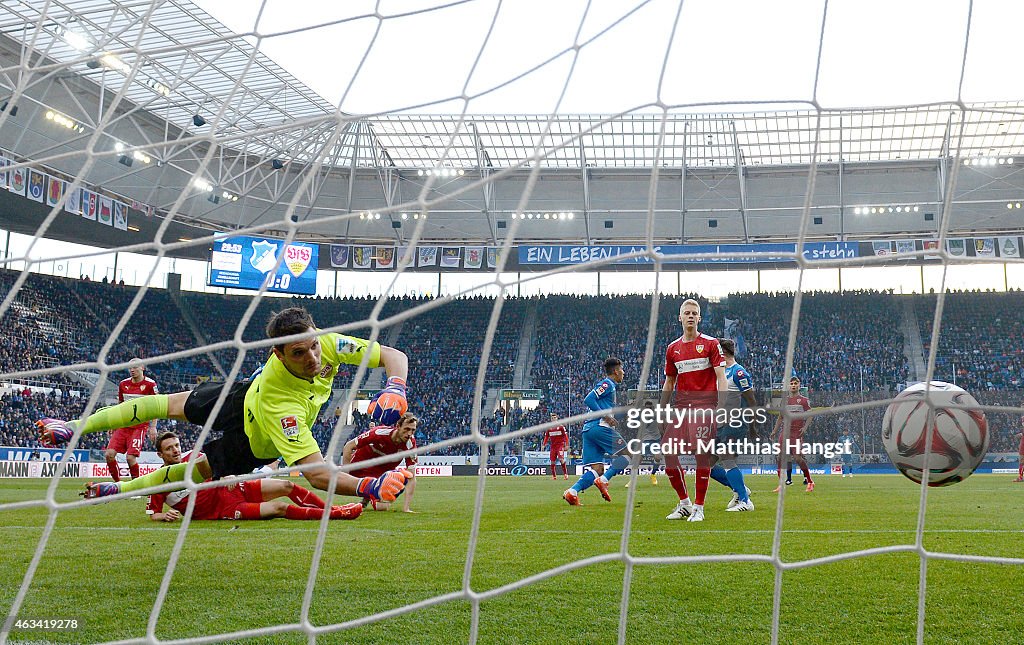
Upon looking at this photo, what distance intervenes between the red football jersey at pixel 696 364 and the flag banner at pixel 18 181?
17.7 meters

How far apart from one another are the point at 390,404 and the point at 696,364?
Answer: 9.80 feet

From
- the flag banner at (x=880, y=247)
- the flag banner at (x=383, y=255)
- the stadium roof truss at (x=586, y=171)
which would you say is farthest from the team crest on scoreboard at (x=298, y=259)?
the flag banner at (x=880, y=247)

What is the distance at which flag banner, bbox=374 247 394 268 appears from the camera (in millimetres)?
26812

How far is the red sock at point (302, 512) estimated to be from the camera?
5043 millimetres

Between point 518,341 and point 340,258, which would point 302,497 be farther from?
point 518,341

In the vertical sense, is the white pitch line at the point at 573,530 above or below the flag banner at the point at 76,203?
below

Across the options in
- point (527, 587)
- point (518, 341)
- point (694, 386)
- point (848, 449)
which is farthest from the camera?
point (518, 341)

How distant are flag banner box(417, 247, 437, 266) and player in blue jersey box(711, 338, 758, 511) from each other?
60.0 feet

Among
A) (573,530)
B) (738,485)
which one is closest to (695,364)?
(738,485)

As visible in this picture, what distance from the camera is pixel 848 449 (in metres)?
17.9

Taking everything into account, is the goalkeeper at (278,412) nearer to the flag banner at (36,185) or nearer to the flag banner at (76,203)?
the flag banner at (36,185)

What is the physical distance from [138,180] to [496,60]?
20.6m

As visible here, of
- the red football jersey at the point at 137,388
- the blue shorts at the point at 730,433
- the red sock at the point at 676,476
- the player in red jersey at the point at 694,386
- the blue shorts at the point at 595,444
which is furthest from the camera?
the red football jersey at the point at 137,388

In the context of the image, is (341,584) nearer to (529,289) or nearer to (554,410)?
(554,410)
